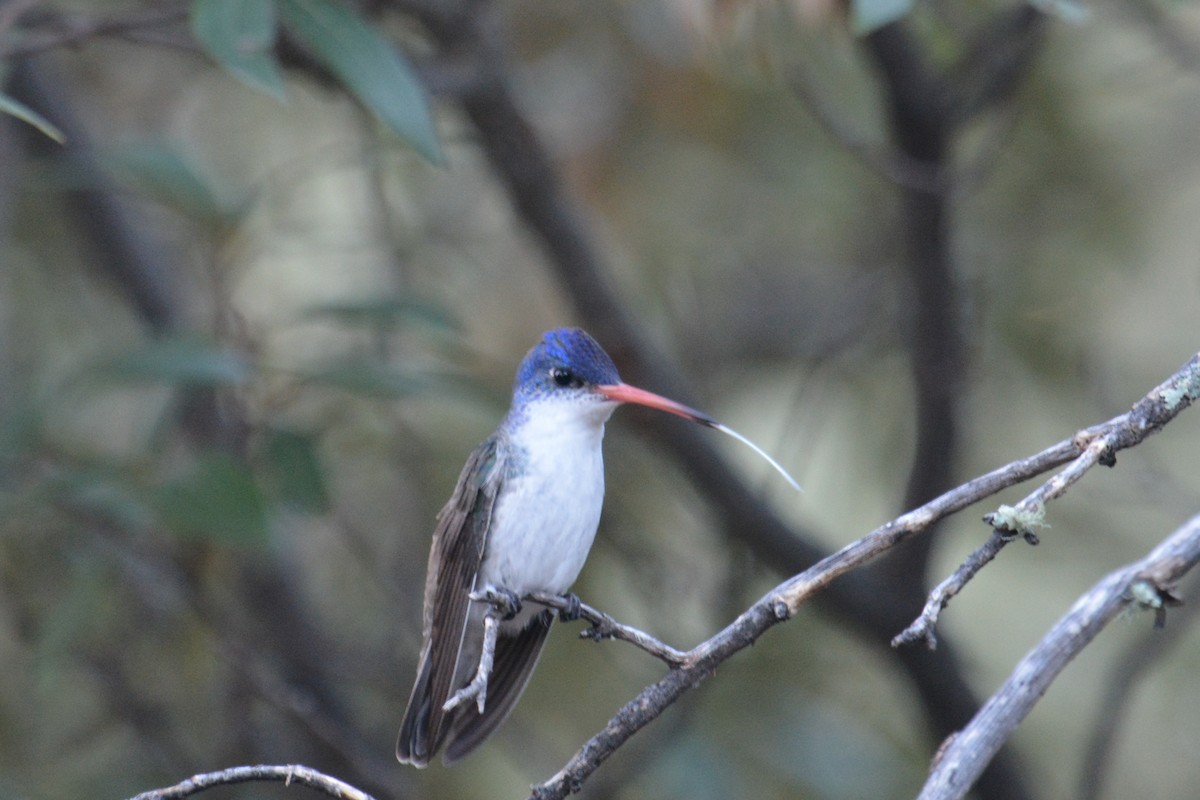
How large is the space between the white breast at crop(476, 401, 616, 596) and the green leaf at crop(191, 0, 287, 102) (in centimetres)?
Answer: 90

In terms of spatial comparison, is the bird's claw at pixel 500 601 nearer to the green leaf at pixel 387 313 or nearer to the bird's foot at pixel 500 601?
the bird's foot at pixel 500 601

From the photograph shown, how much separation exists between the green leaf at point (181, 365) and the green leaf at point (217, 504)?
0.23 meters

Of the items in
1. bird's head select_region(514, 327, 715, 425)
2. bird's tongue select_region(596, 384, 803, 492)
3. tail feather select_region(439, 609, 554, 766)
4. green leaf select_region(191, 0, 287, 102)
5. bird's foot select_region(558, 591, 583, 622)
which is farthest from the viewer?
bird's head select_region(514, 327, 715, 425)

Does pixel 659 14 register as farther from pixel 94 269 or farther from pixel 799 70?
pixel 94 269

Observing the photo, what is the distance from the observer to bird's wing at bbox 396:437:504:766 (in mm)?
2936

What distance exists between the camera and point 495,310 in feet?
20.5

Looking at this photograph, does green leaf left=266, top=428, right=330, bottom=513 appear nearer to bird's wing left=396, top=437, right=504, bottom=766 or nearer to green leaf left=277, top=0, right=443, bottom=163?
bird's wing left=396, top=437, right=504, bottom=766

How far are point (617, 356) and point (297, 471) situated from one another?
3.48 feet

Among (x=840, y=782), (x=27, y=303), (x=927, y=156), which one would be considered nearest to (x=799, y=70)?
(x=927, y=156)

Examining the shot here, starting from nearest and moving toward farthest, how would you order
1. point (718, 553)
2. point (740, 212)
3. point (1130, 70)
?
point (1130, 70), point (718, 553), point (740, 212)

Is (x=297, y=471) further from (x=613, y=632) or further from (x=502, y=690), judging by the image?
(x=613, y=632)

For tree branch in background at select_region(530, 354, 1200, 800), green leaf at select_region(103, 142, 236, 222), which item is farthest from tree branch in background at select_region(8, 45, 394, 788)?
tree branch in background at select_region(530, 354, 1200, 800)

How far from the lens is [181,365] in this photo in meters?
3.63

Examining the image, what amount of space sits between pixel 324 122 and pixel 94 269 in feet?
5.02
